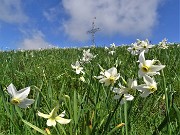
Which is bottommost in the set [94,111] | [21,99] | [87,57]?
[94,111]

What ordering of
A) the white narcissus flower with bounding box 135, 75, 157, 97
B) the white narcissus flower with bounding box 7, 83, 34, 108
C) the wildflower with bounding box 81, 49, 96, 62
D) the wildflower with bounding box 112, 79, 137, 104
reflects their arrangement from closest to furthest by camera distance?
1. the white narcissus flower with bounding box 7, 83, 34, 108
2. the white narcissus flower with bounding box 135, 75, 157, 97
3. the wildflower with bounding box 112, 79, 137, 104
4. the wildflower with bounding box 81, 49, 96, 62

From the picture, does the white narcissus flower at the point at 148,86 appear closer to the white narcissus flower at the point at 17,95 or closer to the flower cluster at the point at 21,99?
the flower cluster at the point at 21,99

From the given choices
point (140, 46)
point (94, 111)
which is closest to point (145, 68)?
point (94, 111)

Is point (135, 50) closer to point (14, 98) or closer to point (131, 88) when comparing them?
point (131, 88)

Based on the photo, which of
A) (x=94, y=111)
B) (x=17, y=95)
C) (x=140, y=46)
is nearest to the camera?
(x=17, y=95)

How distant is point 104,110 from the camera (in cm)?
310

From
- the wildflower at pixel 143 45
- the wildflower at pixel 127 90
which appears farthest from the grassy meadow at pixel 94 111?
the wildflower at pixel 143 45

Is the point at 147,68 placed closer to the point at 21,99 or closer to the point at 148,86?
the point at 148,86

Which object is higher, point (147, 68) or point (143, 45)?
point (143, 45)

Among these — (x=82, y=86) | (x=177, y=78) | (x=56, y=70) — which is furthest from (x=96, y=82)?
(x=56, y=70)

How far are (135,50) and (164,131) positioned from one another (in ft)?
7.67

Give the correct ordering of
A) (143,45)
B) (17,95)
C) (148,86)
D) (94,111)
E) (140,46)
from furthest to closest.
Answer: (140,46)
(143,45)
(94,111)
(148,86)
(17,95)

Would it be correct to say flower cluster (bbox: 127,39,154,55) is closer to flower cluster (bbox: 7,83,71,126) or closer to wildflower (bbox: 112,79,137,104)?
wildflower (bbox: 112,79,137,104)

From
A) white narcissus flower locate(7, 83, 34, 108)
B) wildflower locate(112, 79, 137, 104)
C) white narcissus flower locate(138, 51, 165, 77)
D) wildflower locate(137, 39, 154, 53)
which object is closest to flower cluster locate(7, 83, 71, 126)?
white narcissus flower locate(7, 83, 34, 108)
